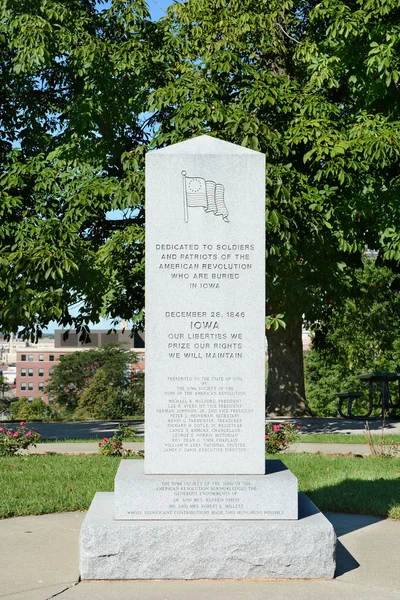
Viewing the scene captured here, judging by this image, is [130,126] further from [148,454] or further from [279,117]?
[148,454]

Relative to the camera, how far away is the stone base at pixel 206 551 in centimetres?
620

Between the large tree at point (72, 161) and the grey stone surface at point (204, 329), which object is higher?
the large tree at point (72, 161)

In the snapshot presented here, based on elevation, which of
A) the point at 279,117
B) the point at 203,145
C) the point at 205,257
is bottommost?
the point at 205,257

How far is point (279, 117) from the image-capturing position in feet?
56.9

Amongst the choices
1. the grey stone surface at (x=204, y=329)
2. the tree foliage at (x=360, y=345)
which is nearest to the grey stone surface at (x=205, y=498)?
the grey stone surface at (x=204, y=329)

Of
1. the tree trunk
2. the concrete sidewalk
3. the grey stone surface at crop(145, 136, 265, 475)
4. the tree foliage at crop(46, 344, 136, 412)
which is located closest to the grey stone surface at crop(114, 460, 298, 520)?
the grey stone surface at crop(145, 136, 265, 475)

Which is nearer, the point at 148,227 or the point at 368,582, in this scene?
the point at 368,582

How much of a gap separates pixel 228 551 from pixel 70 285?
11.0m

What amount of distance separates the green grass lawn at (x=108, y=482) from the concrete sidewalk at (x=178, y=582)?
47.5 inches

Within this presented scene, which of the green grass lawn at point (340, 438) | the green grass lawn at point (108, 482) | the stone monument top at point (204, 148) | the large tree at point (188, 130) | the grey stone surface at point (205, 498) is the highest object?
the large tree at point (188, 130)

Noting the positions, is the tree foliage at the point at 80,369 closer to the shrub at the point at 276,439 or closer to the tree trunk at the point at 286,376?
the tree trunk at the point at 286,376

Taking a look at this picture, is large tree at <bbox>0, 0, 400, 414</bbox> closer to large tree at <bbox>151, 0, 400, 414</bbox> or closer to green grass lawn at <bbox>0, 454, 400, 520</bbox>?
large tree at <bbox>151, 0, 400, 414</bbox>

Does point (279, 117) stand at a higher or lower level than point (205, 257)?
higher

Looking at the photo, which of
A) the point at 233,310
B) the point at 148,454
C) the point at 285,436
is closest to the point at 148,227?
the point at 233,310
